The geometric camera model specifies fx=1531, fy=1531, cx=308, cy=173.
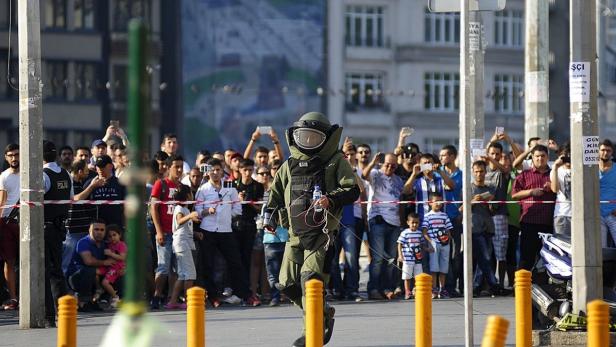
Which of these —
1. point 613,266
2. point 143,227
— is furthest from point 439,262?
point 143,227

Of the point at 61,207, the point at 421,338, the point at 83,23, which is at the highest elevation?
the point at 83,23

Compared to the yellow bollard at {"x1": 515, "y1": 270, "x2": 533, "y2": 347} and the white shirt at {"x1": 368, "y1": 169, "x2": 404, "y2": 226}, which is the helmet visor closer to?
the yellow bollard at {"x1": 515, "y1": 270, "x2": 533, "y2": 347}

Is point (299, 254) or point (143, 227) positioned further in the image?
point (299, 254)

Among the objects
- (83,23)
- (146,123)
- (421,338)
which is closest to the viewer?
(146,123)

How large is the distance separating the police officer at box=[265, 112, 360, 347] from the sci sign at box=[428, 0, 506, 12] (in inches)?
55.7

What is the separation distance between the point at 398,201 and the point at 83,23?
46.1m

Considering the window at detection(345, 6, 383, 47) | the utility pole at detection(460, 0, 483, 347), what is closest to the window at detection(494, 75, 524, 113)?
the window at detection(345, 6, 383, 47)

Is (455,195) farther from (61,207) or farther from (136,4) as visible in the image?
(136,4)

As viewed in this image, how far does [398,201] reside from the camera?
18281mm

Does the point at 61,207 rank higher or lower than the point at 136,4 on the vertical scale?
lower

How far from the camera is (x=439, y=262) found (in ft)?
59.7

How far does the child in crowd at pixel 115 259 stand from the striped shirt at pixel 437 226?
3.60 metres

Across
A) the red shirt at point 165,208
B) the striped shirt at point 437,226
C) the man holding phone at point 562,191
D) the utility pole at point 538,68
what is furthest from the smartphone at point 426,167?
the utility pole at point 538,68

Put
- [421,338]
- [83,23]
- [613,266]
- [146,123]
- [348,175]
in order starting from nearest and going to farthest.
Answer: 1. [146,123]
2. [421,338]
3. [348,175]
4. [613,266]
5. [83,23]
